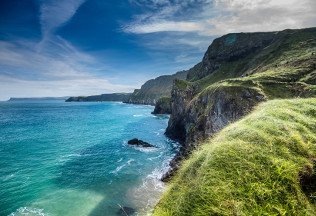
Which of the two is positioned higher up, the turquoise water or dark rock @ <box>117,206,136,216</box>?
the turquoise water

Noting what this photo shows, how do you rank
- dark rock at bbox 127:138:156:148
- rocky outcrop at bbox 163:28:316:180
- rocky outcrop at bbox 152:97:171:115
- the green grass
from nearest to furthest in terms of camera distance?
the green grass < rocky outcrop at bbox 163:28:316:180 < dark rock at bbox 127:138:156:148 < rocky outcrop at bbox 152:97:171:115

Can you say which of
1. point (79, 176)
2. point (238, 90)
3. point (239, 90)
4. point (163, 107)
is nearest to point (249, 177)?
point (239, 90)

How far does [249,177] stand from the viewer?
736 cm

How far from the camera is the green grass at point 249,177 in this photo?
6.67 meters

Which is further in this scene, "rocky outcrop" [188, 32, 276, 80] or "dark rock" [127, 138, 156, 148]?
"rocky outcrop" [188, 32, 276, 80]

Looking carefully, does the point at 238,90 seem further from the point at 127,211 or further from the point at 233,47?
the point at 233,47

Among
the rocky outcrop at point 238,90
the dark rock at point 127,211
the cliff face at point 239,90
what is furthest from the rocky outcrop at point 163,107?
the dark rock at point 127,211

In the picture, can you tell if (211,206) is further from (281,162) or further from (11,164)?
(11,164)

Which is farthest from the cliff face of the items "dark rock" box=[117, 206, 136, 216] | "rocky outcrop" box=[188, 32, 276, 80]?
"dark rock" box=[117, 206, 136, 216]

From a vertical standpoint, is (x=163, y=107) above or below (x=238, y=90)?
below

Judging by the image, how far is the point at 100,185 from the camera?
34.6 meters

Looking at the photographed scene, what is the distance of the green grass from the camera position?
21.9 ft

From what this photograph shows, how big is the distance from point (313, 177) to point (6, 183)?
128 feet

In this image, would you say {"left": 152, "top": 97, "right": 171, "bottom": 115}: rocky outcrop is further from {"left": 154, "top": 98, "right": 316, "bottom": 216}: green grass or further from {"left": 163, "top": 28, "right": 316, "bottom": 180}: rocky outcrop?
{"left": 154, "top": 98, "right": 316, "bottom": 216}: green grass
